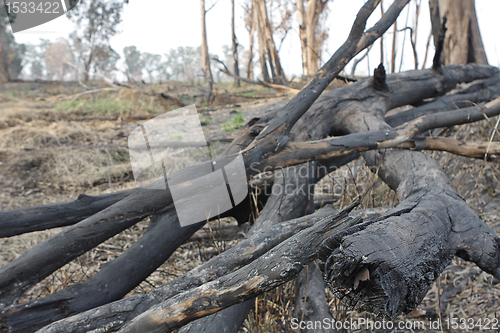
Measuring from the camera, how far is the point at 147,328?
0.90 meters

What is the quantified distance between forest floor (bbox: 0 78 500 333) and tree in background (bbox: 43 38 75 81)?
34094mm

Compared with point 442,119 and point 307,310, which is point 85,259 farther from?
point 442,119

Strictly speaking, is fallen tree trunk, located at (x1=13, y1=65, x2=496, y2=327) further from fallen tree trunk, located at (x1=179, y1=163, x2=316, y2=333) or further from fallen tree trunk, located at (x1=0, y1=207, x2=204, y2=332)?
fallen tree trunk, located at (x1=0, y1=207, x2=204, y2=332)

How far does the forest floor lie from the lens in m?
1.98

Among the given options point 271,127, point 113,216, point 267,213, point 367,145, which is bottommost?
point 267,213

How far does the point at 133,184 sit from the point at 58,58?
4316cm

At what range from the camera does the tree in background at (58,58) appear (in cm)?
3701

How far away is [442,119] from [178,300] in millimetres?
2270

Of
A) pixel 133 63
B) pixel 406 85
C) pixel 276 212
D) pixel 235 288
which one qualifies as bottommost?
pixel 276 212

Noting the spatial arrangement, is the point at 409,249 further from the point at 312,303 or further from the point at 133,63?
the point at 133,63

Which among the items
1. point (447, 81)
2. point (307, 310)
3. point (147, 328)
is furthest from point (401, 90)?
point (147, 328)

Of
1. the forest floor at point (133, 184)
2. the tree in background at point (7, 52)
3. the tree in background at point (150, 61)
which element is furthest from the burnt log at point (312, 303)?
the tree in background at point (150, 61)

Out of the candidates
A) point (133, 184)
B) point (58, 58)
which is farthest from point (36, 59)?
point (133, 184)

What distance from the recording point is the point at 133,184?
13.5ft
